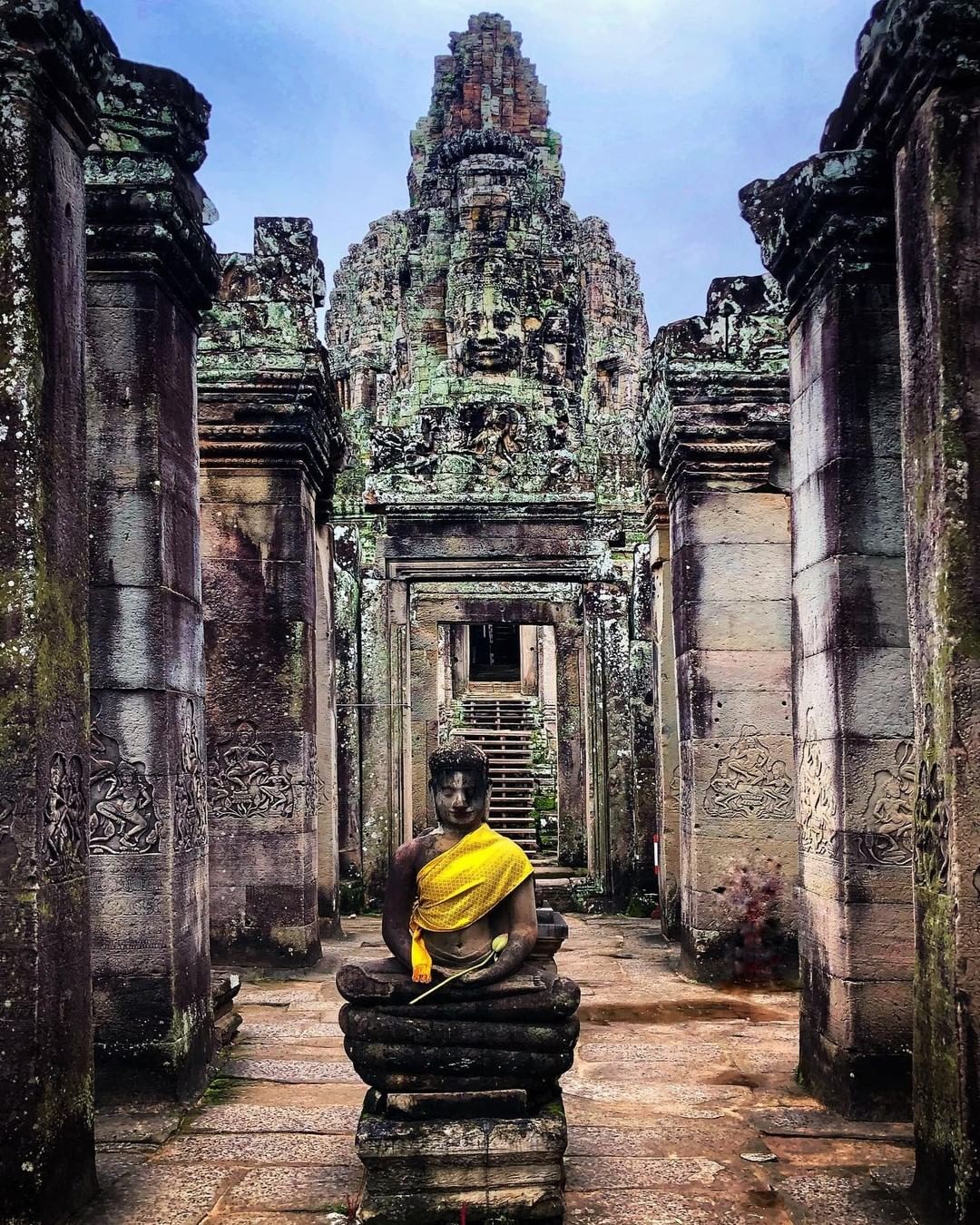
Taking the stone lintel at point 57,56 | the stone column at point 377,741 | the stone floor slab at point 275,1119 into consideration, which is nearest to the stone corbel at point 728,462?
the stone column at point 377,741

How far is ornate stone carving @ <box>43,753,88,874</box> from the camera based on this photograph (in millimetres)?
4086

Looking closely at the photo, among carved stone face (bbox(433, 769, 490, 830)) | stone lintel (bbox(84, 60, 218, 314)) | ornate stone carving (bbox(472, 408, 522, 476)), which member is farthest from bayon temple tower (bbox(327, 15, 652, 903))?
carved stone face (bbox(433, 769, 490, 830))

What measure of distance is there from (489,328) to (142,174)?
33.7 ft

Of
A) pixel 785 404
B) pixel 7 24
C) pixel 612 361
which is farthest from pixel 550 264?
pixel 7 24

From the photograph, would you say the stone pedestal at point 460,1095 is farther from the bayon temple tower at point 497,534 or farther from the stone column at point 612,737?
the stone column at point 612,737

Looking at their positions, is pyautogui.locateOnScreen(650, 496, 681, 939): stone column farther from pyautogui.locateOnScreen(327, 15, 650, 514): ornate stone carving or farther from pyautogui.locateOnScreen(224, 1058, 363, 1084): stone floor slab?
pyautogui.locateOnScreen(224, 1058, 363, 1084): stone floor slab

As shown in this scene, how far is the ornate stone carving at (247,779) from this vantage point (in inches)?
362

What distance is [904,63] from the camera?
4387 millimetres

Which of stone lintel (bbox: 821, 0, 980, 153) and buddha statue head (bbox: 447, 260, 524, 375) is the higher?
buddha statue head (bbox: 447, 260, 524, 375)

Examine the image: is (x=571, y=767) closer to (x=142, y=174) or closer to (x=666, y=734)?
(x=666, y=734)

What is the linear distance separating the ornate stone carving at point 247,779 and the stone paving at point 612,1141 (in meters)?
1.88

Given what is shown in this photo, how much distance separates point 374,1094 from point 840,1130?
211 cm

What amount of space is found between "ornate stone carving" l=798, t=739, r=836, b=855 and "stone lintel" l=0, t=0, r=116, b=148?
411 centimetres

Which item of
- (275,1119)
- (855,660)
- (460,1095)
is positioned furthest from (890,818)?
(275,1119)
